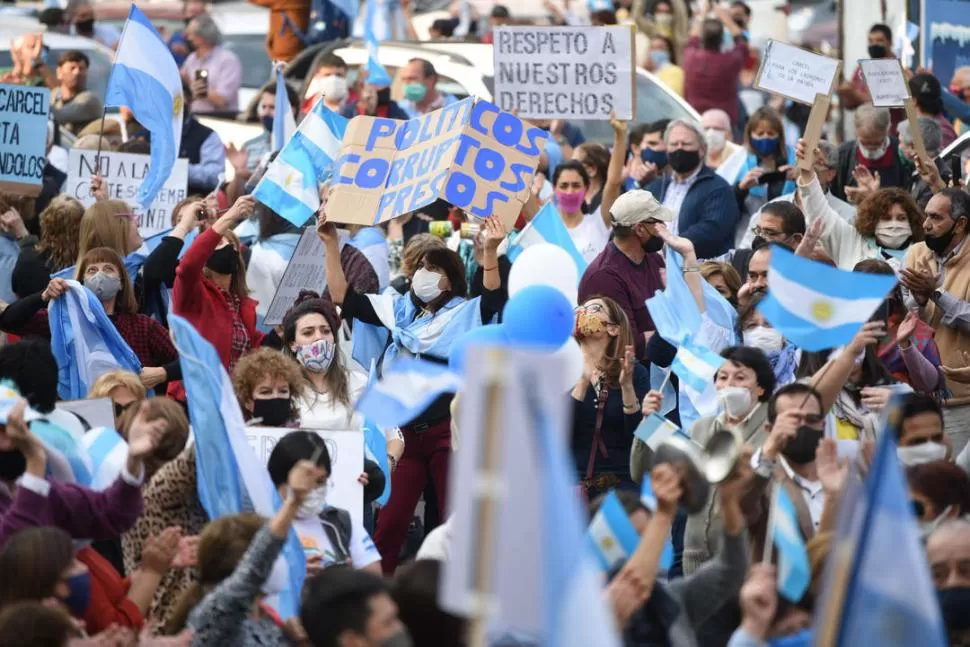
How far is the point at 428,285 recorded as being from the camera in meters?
9.31

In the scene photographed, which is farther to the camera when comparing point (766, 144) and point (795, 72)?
point (766, 144)

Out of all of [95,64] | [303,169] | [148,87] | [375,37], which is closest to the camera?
[303,169]

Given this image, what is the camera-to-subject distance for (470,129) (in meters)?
9.80

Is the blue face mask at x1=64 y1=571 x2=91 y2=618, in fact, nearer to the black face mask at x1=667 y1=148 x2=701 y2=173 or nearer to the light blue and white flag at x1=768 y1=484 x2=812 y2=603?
the light blue and white flag at x1=768 y1=484 x2=812 y2=603

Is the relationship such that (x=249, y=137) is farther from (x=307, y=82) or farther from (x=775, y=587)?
(x=775, y=587)

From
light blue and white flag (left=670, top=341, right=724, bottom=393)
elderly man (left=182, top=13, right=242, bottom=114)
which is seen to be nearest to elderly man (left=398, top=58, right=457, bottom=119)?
elderly man (left=182, top=13, right=242, bottom=114)

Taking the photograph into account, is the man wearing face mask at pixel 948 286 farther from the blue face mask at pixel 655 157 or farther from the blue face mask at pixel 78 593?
the blue face mask at pixel 78 593

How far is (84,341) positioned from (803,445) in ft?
12.1

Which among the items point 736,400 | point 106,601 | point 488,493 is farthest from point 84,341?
point 488,493

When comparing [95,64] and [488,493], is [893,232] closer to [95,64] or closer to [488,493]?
[488,493]

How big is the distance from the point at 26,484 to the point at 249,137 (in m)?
9.99

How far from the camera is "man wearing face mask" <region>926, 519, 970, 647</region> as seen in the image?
6.00 meters

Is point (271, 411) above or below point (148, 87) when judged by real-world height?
below

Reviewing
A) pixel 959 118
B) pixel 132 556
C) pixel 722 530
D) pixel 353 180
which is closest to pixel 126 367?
pixel 353 180
